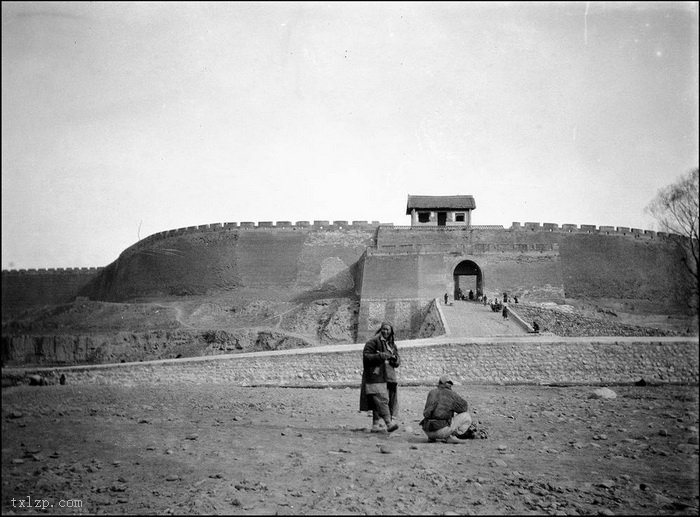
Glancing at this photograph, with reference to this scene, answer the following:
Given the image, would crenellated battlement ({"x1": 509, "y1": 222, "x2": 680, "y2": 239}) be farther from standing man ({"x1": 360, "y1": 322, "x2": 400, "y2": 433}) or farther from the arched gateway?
standing man ({"x1": 360, "y1": 322, "x2": 400, "y2": 433})

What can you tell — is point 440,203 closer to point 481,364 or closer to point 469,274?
point 469,274

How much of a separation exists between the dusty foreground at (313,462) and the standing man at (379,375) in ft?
0.91

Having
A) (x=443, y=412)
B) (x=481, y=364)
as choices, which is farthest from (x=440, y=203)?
(x=443, y=412)

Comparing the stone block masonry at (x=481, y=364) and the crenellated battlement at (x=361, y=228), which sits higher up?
the crenellated battlement at (x=361, y=228)

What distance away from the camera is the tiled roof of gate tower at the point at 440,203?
33.8 metres

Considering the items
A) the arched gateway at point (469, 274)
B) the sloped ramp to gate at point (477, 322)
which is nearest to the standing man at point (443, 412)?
the sloped ramp to gate at point (477, 322)

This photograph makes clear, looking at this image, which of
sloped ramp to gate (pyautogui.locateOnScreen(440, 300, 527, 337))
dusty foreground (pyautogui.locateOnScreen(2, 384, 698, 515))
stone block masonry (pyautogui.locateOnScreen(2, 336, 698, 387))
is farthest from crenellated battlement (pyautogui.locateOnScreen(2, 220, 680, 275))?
dusty foreground (pyautogui.locateOnScreen(2, 384, 698, 515))

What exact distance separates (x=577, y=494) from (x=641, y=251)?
3324cm

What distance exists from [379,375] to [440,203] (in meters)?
27.7

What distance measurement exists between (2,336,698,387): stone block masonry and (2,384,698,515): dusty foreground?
3.87m

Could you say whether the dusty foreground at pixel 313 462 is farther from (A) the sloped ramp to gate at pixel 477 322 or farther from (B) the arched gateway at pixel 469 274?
(B) the arched gateway at pixel 469 274

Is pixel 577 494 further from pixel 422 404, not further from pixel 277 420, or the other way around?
pixel 422 404

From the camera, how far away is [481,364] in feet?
44.1

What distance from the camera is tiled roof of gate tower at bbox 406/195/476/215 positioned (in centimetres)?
3378
